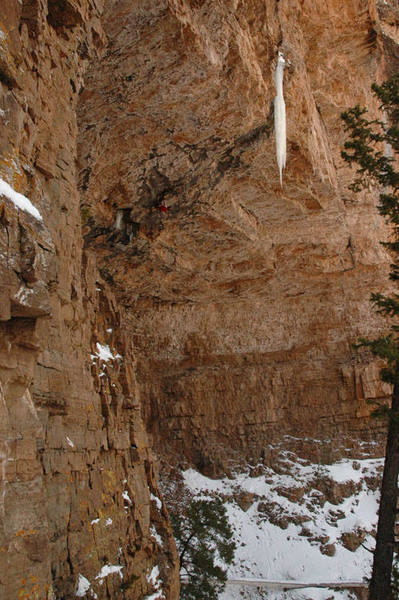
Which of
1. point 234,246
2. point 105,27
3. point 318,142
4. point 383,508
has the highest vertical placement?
point 318,142

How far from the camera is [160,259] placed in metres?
16.4

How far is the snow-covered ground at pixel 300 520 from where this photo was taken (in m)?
15.4

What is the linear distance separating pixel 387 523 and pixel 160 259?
10.8 meters

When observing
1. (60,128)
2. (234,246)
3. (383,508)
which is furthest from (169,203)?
(383,508)

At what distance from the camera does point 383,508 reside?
24.4 ft

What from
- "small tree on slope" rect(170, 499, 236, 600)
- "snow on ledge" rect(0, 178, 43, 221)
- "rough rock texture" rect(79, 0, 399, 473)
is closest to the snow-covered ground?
"rough rock texture" rect(79, 0, 399, 473)

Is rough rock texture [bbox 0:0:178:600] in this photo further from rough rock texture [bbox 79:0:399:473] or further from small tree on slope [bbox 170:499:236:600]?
rough rock texture [bbox 79:0:399:473]

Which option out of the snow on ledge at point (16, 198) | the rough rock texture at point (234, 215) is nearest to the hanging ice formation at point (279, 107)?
the rough rock texture at point (234, 215)

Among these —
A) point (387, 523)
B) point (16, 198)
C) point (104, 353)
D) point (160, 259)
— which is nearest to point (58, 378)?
point (16, 198)

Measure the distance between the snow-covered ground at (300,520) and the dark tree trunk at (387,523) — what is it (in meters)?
8.61

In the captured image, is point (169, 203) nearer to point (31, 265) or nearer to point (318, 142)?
point (318, 142)

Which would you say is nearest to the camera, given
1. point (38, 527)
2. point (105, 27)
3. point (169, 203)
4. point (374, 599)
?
point (38, 527)

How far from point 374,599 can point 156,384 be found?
46.3ft

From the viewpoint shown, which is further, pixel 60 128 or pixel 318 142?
pixel 318 142
